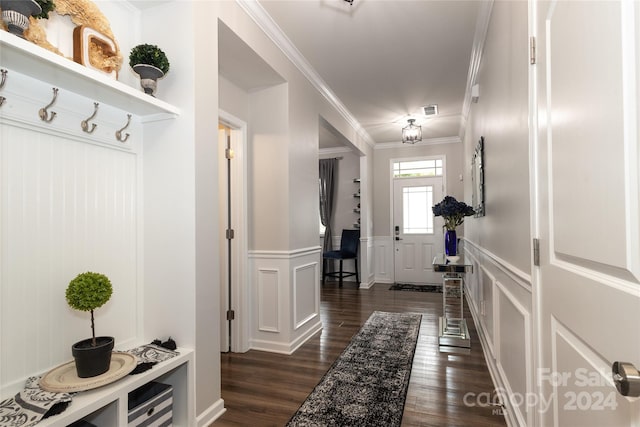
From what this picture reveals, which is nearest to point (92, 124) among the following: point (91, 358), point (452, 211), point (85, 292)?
point (85, 292)

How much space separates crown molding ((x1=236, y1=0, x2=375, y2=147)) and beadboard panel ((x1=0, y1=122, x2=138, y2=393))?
1.42 m

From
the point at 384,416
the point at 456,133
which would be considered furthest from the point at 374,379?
the point at 456,133

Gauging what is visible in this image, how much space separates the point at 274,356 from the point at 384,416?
127 centimetres

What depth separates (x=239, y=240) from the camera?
10.3 ft

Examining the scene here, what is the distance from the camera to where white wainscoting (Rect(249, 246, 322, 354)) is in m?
3.09

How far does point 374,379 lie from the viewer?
2449 millimetres

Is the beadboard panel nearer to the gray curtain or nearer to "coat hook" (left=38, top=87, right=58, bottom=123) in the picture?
"coat hook" (left=38, top=87, right=58, bottom=123)

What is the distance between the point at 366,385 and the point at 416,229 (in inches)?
172

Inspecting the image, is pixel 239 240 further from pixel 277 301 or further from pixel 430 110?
pixel 430 110

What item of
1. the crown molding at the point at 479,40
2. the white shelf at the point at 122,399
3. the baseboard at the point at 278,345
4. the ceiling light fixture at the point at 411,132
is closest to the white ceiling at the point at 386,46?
the crown molding at the point at 479,40

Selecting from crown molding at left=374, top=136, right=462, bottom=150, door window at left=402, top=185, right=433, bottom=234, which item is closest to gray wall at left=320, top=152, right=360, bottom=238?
crown molding at left=374, top=136, right=462, bottom=150

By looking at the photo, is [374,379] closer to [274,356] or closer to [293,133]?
[274,356]

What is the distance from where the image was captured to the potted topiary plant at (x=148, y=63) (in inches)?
69.4

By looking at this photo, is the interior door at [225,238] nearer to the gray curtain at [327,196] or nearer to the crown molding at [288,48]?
the crown molding at [288,48]
